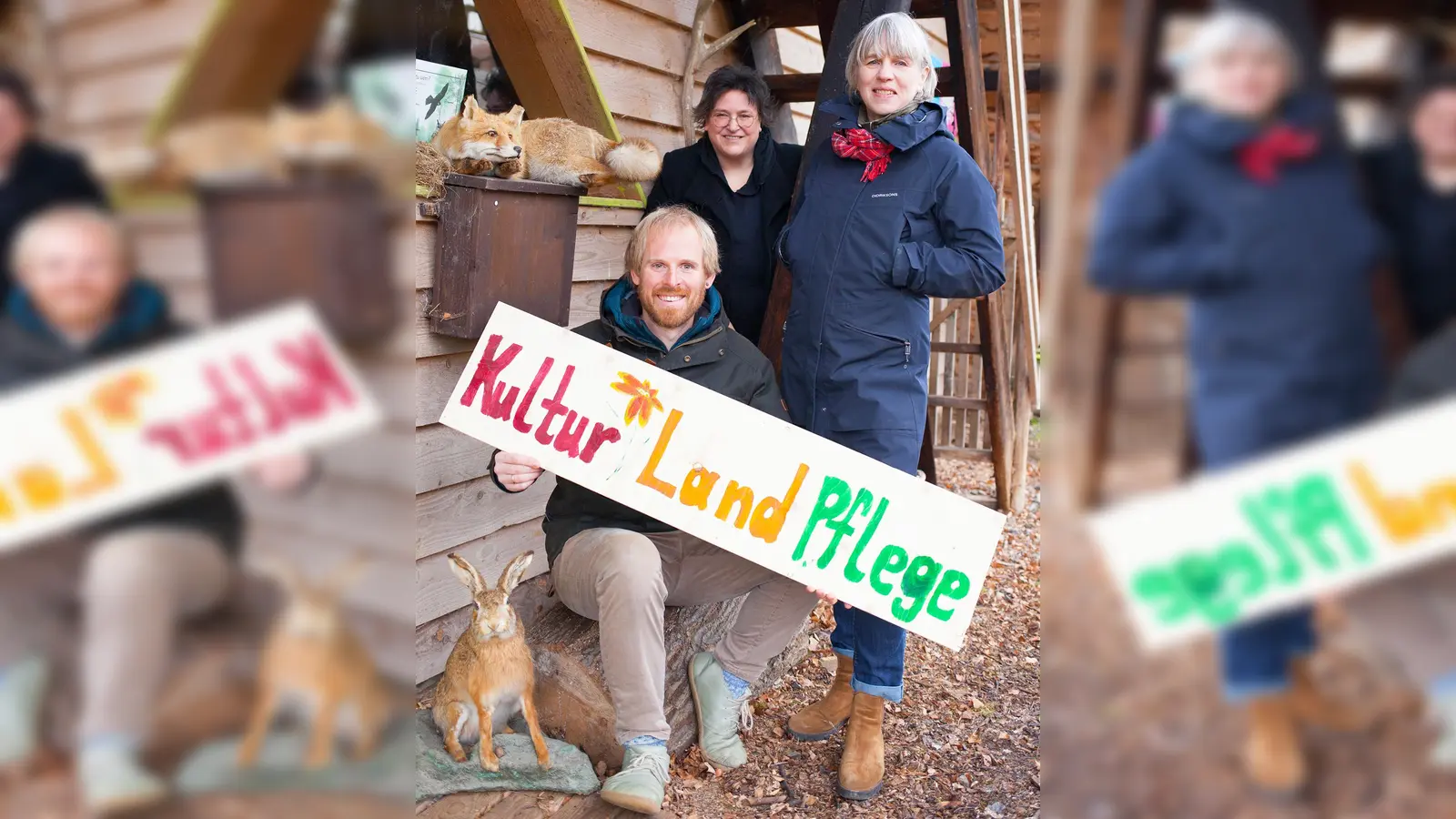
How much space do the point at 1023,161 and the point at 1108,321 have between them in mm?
3348

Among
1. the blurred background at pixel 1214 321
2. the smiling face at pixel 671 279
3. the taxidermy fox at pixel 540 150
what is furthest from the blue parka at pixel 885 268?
the blurred background at pixel 1214 321

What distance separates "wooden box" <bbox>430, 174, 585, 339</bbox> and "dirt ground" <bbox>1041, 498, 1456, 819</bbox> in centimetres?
185

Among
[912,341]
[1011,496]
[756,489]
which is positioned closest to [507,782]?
[756,489]

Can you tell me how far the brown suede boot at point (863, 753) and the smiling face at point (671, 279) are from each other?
110 cm

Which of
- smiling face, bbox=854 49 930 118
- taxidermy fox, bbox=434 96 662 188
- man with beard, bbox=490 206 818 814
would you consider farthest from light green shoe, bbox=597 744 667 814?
smiling face, bbox=854 49 930 118

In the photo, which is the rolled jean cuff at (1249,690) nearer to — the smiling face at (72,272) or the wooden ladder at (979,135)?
the smiling face at (72,272)

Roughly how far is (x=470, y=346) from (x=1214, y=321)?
237 centimetres

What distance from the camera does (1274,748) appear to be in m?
0.57

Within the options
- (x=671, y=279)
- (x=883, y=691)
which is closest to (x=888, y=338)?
(x=671, y=279)

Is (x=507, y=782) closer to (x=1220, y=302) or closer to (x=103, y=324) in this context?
(x=103, y=324)

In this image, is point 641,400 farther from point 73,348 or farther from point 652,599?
point 73,348

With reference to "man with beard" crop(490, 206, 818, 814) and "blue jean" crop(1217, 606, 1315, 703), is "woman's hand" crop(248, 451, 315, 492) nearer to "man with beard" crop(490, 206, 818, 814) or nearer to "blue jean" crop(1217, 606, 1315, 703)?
"blue jean" crop(1217, 606, 1315, 703)

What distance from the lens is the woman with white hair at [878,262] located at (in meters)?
2.32

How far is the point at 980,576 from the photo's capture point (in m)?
1.96
